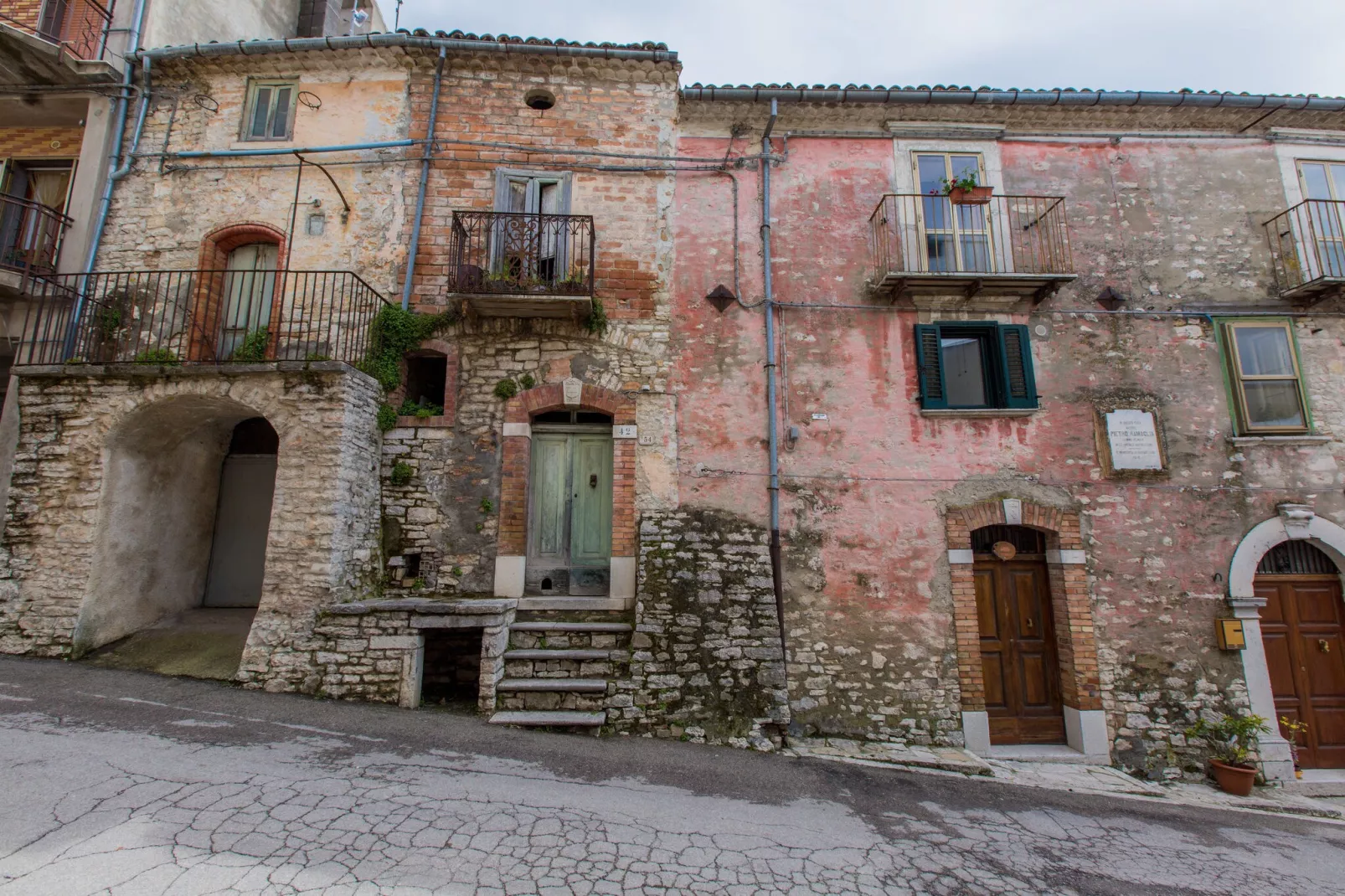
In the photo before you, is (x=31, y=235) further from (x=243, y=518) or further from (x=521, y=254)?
(x=521, y=254)

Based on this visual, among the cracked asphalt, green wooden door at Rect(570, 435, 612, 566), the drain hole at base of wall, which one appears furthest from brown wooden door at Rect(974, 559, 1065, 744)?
the drain hole at base of wall

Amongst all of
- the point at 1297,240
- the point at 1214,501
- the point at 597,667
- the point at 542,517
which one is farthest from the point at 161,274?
the point at 1297,240

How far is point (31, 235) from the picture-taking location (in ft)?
27.9

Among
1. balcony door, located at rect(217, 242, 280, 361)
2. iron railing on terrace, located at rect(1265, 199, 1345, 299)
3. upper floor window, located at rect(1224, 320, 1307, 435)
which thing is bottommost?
upper floor window, located at rect(1224, 320, 1307, 435)

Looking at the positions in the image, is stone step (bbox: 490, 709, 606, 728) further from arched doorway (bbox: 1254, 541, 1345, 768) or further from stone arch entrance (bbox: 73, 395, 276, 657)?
arched doorway (bbox: 1254, 541, 1345, 768)

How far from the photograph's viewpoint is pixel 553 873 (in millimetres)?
3453

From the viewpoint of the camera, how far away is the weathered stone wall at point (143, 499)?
6277 mm

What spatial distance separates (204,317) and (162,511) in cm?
267

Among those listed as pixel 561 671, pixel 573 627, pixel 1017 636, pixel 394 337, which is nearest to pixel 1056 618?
pixel 1017 636

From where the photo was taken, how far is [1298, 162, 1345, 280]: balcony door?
8570 millimetres

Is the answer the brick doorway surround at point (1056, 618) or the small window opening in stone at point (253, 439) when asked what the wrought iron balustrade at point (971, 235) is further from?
the small window opening in stone at point (253, 439)

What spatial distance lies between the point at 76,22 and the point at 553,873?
13.0m

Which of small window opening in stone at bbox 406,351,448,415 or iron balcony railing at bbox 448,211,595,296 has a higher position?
iron balcony railing at bbox 448,211,595,296

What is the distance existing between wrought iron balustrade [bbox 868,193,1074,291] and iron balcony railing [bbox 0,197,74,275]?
11376 millimetres
